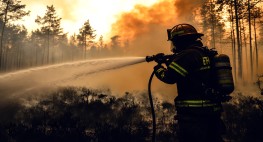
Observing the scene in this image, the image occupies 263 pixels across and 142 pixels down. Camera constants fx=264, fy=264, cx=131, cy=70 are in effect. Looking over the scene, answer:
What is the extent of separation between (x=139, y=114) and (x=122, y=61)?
4.80 m

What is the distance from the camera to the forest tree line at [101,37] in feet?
98.4

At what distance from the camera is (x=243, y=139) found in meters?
7.44

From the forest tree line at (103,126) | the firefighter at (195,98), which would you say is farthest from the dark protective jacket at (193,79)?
the forest tree line at (103,126)

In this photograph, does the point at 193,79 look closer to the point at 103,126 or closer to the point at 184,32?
the point at 184,32

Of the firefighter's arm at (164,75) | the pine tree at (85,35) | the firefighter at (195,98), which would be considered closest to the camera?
the firefighter at (195,98)

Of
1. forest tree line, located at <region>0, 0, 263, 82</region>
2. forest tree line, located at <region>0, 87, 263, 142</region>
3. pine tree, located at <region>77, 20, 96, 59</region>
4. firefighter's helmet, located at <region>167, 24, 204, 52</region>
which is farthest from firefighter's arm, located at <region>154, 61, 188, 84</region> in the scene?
pine tree, located at <region>77, 20, 96, 59</region>

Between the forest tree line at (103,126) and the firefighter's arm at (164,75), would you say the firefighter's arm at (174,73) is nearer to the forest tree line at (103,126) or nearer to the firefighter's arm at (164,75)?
the firefighter's arm at (164,75)

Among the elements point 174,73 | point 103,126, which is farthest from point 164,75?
point 103,126

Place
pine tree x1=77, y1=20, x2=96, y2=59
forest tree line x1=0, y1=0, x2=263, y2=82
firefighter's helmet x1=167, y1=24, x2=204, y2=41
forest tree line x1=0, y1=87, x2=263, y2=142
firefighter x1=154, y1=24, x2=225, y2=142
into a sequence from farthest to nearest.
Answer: pine tree x1=77, y1=20, x2=96, y2=59, forest tree line x1=0, y1=0, x2=263, y2=82, forest tree line x1=0, y1=87, x2=263, y2=142, firefighter's helmet x1=167, y1=24, x2=204, y2=41, firefighter x1=154, y1=24, x2=225, y2=142

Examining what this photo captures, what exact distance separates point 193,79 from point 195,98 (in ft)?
0.94

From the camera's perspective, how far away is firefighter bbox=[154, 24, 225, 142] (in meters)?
3.86

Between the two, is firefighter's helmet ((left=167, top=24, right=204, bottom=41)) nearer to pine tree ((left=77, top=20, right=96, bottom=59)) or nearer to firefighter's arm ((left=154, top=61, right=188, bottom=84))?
firefighter's arm ((left=154, top=61, right=188, bottom=84))

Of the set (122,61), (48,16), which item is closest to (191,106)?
(122,61)

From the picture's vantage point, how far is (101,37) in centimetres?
9412
